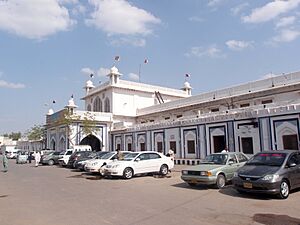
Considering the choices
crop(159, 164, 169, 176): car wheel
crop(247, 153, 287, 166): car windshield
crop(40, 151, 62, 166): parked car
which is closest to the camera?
crop(247, 153, 287, 166): car windshield

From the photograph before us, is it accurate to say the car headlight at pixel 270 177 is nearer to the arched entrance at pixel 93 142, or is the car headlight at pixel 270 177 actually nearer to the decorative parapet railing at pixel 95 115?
the decorative parapet railing at pixel 95 115

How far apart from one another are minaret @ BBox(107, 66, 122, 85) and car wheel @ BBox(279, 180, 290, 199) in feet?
125

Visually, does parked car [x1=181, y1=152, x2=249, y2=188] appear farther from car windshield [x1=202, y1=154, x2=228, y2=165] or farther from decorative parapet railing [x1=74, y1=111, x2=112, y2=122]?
decorative parapet railing [x1=74, y1=111, x2=112, y2=122]

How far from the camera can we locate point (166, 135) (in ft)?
105

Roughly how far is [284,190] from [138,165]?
29.1ft

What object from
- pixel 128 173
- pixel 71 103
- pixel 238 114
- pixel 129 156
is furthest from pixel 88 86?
pixel 128 173

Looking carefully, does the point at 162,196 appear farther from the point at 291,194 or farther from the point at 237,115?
the point at 237,115

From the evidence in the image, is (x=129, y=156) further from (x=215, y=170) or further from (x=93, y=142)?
(x=93, y=142)

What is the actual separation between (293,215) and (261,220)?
1.09 m

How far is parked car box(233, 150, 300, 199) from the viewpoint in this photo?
9570mm

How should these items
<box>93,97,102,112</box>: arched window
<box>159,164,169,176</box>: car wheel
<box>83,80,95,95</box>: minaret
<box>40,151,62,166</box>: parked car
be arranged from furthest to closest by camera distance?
1. <box>83,80,95,95</box>: minaret
2. <box>93,97,102,112</box>: arched window
3. <box>40,151,62,166</box>: parked car
4. <box>159,164,169,176</box>: car wheel

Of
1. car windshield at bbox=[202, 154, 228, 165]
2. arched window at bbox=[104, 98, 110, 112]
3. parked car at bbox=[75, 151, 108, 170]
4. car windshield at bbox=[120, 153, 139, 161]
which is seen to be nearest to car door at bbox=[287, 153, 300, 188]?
car windshield at bbox=[202, 154, 228, 165]

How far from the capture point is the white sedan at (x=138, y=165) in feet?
54.3

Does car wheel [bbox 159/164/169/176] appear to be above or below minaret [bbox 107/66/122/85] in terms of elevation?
below
